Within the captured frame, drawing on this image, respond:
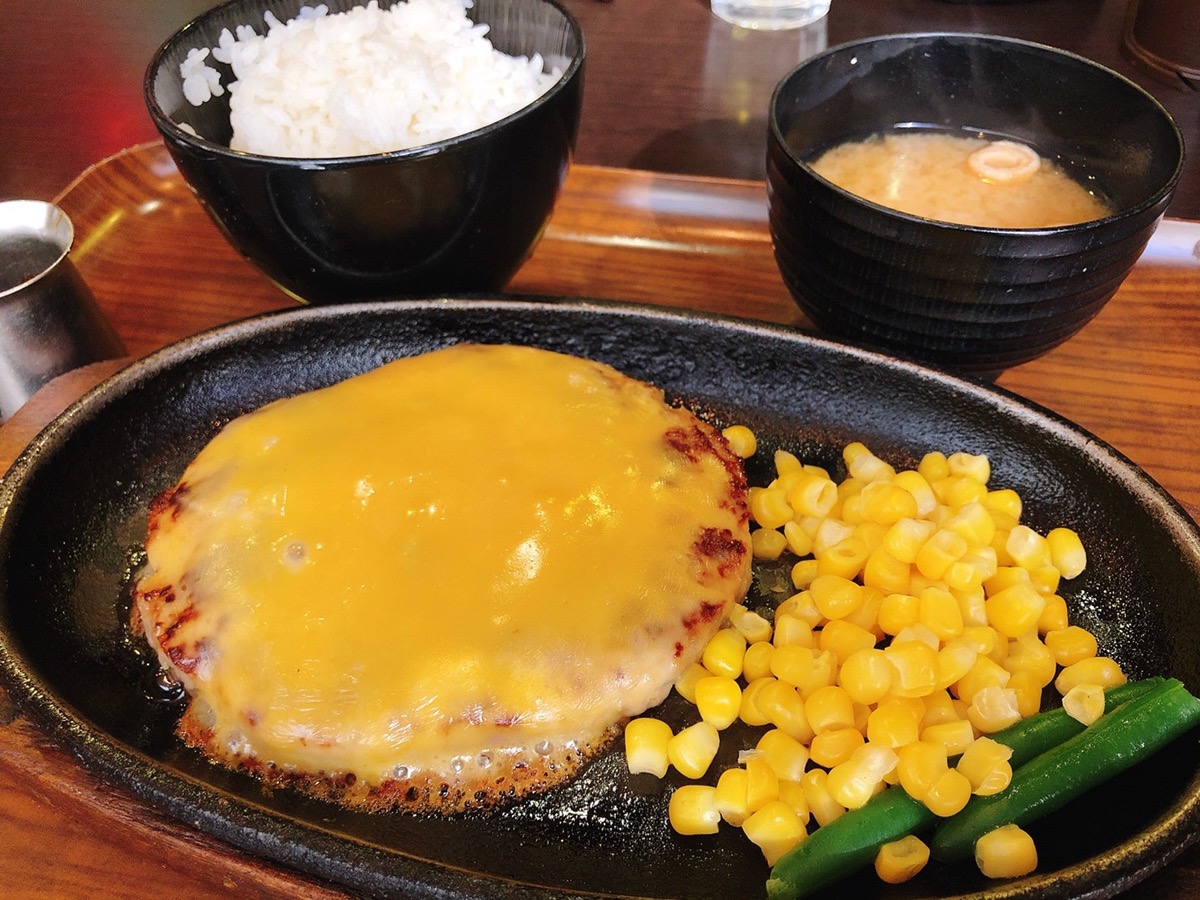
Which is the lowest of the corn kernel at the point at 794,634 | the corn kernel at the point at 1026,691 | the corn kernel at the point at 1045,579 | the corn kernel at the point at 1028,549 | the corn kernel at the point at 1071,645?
the corn kernel at the point at 794,634

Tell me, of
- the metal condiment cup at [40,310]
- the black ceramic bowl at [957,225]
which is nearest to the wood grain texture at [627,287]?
the metal condiment cup at [40,310]

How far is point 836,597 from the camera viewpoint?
1.45 metres

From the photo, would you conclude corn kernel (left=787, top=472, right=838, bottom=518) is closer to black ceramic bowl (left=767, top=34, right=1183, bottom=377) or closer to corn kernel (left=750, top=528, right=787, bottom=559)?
corn kernel (left=750, top=528, right=787, bottom=559)

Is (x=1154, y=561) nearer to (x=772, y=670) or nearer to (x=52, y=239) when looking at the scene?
(x=772, y=670)

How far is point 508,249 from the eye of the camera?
199cm

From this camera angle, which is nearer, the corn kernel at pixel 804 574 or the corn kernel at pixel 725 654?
the corn kernel at pixel 725 654

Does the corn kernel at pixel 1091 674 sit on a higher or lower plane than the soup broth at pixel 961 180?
lower

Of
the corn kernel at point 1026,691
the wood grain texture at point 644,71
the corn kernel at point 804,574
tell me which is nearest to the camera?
the corn kernel at point 1026,691

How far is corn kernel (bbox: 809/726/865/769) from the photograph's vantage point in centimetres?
129

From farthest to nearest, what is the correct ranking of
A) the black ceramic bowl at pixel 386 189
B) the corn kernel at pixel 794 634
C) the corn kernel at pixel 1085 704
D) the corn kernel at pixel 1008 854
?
the black ceramic bowl at pixel 386 189
the corn kernel at pixel 794 634
the corn kernel at pixel 1085 704
the corn kernel at pixel 1008 854

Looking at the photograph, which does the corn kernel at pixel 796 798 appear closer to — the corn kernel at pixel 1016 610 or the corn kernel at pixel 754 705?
the corn kernel at pixel 754 705

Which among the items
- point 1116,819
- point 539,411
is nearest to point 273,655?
point 539,411

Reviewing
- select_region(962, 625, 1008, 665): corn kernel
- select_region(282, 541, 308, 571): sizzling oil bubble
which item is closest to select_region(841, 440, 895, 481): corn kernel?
select_region(962, 625, 1008, 665): corn kernel

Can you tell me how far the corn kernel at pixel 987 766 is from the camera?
1188 millimetres
